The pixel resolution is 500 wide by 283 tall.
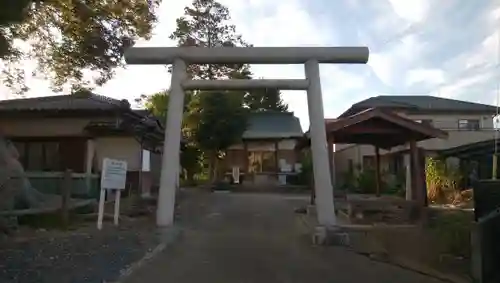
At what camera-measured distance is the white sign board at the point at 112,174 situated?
12.7m

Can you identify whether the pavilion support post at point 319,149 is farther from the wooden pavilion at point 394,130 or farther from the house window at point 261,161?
the house window at point 261,161

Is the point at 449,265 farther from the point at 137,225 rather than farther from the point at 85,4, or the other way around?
the point at 85,4

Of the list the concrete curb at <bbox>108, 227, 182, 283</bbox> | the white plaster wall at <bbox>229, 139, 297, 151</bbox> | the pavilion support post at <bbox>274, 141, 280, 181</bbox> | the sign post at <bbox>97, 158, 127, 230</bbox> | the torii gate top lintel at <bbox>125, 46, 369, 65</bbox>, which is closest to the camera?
the concrete curb at <bbox>108, 227, 182, 283</bbox>

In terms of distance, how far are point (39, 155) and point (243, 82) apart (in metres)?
11.9

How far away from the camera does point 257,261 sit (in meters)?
9.38

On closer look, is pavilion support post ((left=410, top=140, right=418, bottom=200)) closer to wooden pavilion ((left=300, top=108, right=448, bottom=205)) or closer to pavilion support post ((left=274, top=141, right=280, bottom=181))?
wooden pavilion ((left=300, top=108, right=448, bottom=205))

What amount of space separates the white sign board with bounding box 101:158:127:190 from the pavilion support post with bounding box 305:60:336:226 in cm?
453

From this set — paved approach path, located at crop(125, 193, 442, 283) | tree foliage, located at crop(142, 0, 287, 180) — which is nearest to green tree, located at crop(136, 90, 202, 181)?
tree foliage, located at crop(142, 0, 287, 180)

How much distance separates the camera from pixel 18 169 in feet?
42.9

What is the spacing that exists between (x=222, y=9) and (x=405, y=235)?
28609mm

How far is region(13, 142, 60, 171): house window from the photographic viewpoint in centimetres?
2214

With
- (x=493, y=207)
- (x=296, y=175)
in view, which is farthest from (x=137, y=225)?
(x=296, y=175)

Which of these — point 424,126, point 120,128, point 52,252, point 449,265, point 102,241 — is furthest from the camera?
point 120,128

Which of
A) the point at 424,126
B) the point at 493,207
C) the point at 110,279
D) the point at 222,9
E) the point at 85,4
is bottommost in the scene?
the point at 110,279
